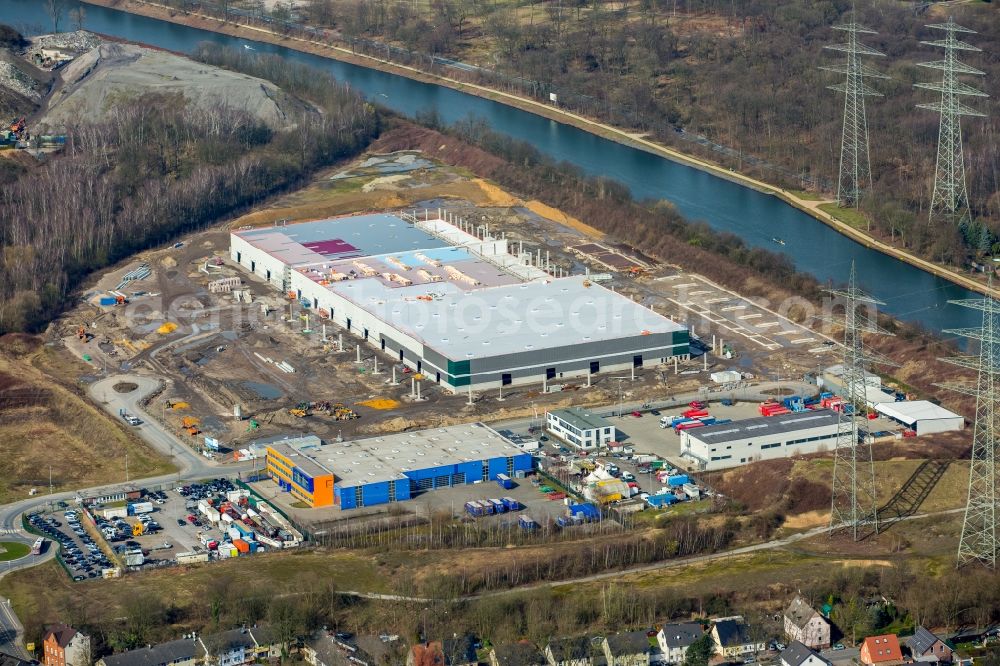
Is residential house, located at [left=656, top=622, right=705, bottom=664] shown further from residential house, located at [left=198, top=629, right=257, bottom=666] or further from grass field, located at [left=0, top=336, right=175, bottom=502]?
grass field, located at [left=0, top=336, right=175, bottom=502]

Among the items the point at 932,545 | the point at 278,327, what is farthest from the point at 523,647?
Answer: the point at 278,327

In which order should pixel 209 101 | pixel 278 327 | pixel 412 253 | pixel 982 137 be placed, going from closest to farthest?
pixel 278 327
pixel 412 253
pixel 982 137
pixel 209 101

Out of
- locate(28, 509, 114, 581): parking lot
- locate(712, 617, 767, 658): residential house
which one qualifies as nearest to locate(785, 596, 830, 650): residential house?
locate(712, 617, 767, 658): residential house

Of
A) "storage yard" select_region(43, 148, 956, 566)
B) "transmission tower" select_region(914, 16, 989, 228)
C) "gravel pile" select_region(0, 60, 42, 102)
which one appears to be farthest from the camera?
"gravel pile" select_region(0, 60, 42, 102)

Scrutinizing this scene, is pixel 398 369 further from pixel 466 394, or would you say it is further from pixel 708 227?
pixel 708 227

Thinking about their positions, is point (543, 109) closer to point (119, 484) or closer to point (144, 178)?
point (144, 178)

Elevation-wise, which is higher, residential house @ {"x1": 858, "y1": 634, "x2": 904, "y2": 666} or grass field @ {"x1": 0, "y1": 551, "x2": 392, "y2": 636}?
residential house @ {"x1": 858, "y1": 634, "x2": 904, "y2": 666}
